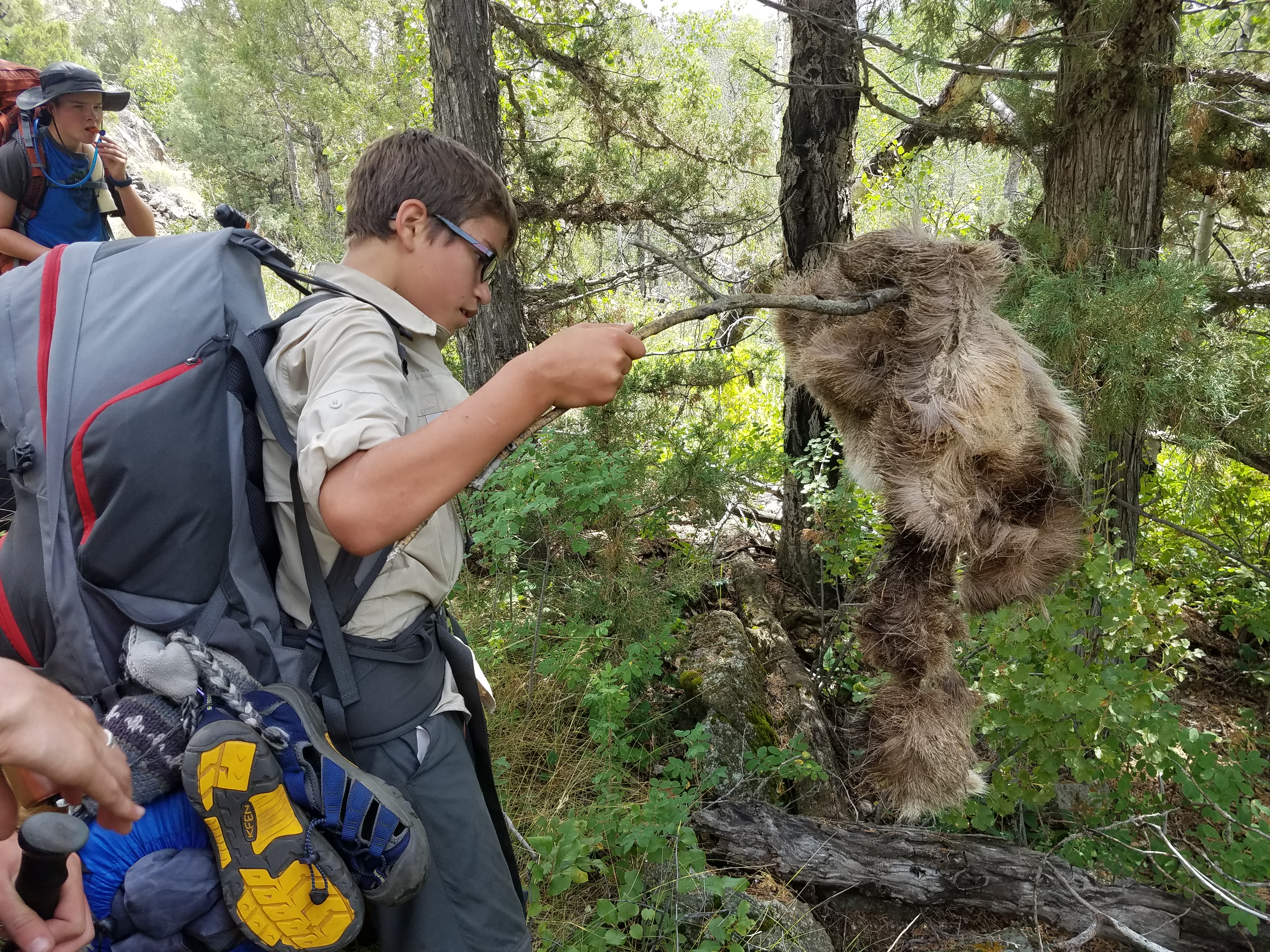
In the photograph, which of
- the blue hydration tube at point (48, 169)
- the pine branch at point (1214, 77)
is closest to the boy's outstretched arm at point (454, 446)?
the pine branch at point (1214, 77)

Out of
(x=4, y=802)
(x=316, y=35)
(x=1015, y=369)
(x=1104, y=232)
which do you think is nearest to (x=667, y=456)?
(x=1104, y=232)

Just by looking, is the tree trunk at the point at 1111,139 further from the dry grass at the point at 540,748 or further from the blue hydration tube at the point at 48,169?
the blue hydration tube at the point at 48,169

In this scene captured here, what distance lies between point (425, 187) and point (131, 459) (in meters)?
0.76

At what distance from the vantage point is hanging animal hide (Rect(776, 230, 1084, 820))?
4.60 ft

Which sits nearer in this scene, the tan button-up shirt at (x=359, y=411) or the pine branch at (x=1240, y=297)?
the tan button-up shirt at (x=359, y=411)

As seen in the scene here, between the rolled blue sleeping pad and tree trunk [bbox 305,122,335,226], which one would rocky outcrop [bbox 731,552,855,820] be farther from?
tree trunk [bbox 305,122,335,226]

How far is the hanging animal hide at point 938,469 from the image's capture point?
1401mm

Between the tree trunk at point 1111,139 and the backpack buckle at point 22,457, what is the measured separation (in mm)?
2385

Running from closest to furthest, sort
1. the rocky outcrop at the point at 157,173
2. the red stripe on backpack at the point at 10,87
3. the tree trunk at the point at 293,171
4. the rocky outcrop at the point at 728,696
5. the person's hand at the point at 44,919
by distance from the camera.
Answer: the person's hand at the point at 44,919 < the red stripe on backpack at the point at 10,87 < the rocky outcrop at the point at 728,696 < the tree trunk at the point at 293,171 < the rocky outcrop at the point at 157,173

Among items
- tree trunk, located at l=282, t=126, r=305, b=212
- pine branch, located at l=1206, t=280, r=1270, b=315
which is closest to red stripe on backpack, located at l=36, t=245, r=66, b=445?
pine branch, located at l=1206, t=280, r=1270, b=315

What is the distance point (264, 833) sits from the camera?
1.03 metres

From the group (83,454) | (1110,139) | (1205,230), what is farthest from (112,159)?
(1205,230)

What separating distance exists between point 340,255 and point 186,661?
819 centimetres

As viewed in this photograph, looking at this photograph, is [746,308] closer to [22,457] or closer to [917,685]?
[917,685]
